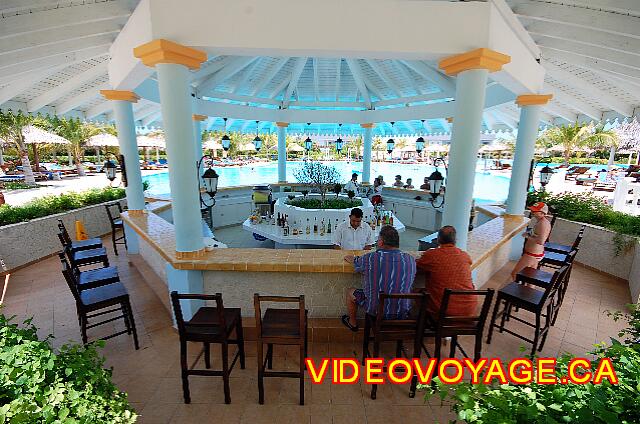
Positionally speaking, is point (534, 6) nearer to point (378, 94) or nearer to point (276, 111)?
point (378, 94)

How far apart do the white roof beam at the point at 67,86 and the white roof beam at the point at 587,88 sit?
28.9 ft

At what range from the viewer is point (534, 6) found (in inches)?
147

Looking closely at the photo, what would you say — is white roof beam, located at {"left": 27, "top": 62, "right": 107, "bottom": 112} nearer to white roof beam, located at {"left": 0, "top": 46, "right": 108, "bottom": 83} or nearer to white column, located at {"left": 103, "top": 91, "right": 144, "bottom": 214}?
white roof beam, located at {"left": 0, "top": 46, "right": 108, "bottom": 83}

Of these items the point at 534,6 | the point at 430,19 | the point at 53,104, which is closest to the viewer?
the point at 430,19

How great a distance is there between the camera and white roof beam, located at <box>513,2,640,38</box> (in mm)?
3508

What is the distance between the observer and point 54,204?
729 centimetres

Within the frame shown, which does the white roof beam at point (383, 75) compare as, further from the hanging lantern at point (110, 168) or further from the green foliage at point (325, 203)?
the hanging lantern at point (110, 168)

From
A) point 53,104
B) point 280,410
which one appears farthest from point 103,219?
point 280,410

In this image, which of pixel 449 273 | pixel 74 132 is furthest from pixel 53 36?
pixel 74 132

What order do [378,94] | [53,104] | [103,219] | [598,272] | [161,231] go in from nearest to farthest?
1. [161,231]
2. [598,272]
3. [53,104]
4. [103,219]
5. [378,94]

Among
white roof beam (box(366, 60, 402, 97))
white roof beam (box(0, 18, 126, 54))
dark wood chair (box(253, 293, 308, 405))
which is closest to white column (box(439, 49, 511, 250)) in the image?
dark wood chair (box(253, 293, 308, 405))

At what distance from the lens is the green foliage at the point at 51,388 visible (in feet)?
4.38

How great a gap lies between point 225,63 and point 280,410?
8.58 meters

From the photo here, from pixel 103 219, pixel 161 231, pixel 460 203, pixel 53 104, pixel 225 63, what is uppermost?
pixel 225 63
